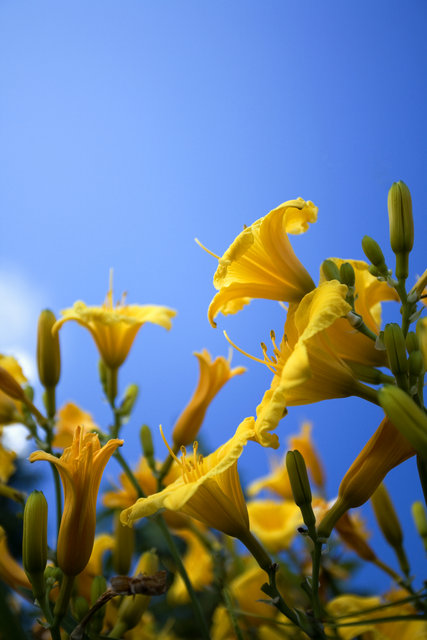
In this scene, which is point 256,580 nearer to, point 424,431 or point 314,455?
point 314,455

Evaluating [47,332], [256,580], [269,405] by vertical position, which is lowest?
[256,580]

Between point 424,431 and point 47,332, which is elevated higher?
point 47,332

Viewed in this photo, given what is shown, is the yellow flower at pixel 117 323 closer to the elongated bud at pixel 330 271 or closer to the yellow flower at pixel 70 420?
the yellow flower at pixel 70 420

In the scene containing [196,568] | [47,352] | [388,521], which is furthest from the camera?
[196,568]

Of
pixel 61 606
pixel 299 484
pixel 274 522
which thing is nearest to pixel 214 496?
pixel 299 484

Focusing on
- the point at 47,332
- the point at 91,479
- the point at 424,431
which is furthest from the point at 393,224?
the point at 47,332

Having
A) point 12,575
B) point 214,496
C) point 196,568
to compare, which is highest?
point 214,496

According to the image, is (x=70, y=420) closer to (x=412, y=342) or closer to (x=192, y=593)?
A: (x=192, y=593)
